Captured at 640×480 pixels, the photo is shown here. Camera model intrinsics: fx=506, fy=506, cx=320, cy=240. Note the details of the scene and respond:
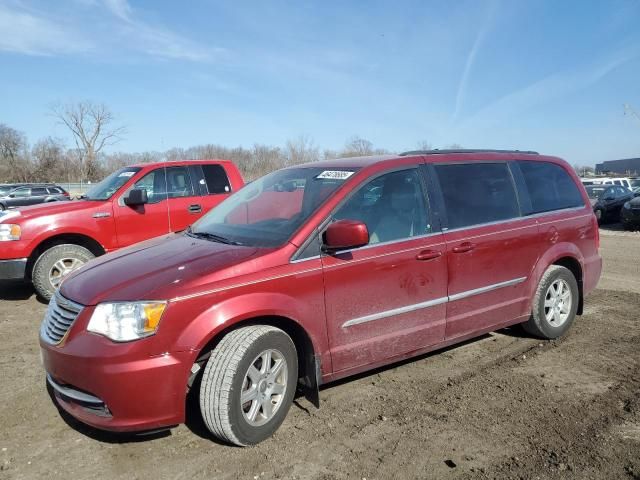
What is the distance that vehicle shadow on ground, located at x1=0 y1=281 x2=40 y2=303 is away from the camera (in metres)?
7.07

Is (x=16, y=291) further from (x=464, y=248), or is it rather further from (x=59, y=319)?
(x=464, y=248)

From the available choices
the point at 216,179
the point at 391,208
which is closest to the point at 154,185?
the point at 216,179

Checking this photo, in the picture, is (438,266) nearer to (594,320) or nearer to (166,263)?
(166,263)

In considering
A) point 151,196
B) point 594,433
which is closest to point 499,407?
point 594,433

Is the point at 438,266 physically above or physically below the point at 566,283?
above

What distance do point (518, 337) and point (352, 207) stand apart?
257 centimetres

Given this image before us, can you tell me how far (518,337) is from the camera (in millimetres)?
5070

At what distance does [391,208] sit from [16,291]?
6.32m

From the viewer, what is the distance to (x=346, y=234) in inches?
127

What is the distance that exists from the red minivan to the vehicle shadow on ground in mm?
4186

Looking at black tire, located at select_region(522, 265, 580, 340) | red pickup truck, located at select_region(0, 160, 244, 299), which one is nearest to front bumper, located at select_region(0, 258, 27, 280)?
red pickup truck, located at select_region(0, 160, 244, 299)

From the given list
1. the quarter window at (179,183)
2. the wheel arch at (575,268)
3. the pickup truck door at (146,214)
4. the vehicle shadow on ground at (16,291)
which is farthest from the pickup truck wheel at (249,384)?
the quarter window at (179,183)

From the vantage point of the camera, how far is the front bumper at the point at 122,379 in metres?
2.76

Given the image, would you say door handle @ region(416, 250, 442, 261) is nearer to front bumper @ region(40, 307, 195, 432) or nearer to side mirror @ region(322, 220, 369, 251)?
side mirror @ region(322, 220, 369, 251)
